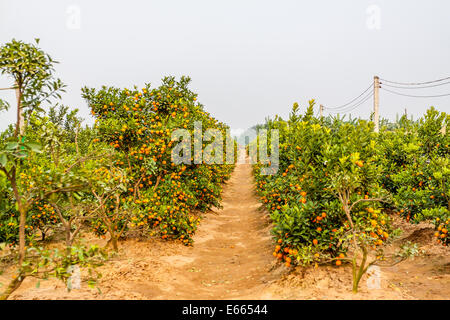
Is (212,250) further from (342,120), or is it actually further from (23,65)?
(23,65)

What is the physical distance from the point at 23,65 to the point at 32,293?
3447mm

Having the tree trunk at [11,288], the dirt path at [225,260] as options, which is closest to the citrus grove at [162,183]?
the tree trunk at [11,288]

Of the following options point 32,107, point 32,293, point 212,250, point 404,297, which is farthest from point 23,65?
point 212,250

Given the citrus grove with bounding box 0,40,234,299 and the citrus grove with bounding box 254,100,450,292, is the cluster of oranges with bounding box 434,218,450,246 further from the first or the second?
the citrus grove with bounding box 0,40,234,299

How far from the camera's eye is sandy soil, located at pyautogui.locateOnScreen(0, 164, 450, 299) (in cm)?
477

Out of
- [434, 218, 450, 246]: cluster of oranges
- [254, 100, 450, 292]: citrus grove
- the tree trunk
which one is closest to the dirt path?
[254, 100, 450, 292]: citrus grove

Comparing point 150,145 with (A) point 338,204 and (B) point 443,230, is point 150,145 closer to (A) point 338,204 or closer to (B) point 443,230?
(A) point 338,204

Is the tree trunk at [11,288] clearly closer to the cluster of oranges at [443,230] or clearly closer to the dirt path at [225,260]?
the dirt path at [225,260]

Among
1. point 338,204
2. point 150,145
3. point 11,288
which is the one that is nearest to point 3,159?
point 11,288

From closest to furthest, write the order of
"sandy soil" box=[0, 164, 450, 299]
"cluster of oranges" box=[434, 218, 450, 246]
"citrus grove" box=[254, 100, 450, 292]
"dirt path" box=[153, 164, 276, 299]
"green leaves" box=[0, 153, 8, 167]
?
"green leaves" box=[0, 153, 8, 167]
"citrus grove" box=[254, 100, 450, 292]
"sandy soil" box=[0, 164, 450, 299]
"dirt path" box=[153, 164, 276, 299]
"cluster of oranges" box=[434, 218, 450, 246]

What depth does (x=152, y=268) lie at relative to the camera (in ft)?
21.2

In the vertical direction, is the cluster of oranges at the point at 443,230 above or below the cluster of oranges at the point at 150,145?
below

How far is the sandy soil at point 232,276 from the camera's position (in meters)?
4.77

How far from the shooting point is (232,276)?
6.76 meters
